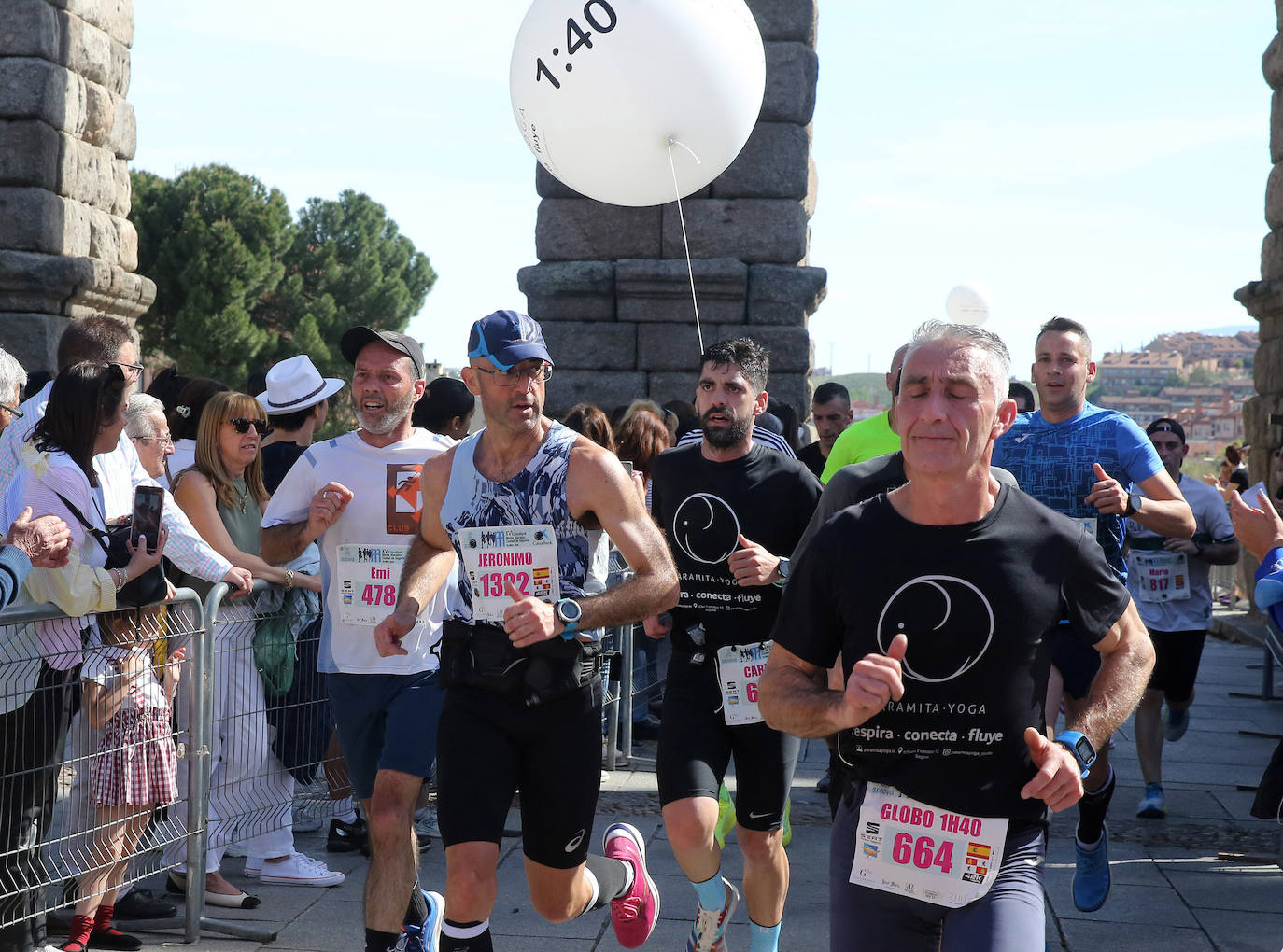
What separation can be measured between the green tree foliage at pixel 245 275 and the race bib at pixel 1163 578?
41.8m

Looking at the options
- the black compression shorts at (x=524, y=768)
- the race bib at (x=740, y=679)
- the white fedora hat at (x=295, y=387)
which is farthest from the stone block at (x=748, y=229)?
the black compression shorts at (x=524, y=768)

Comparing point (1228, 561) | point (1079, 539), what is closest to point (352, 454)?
point (1079, 539)

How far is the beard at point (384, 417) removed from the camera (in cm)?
479

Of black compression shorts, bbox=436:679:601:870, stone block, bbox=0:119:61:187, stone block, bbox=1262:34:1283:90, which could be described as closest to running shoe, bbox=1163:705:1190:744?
black compression shorts, bbox=436:679:601:870

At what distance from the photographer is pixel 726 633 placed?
182 inches

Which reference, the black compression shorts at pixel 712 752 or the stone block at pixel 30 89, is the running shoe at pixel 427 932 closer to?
the black compression shorts at pixel 712 752

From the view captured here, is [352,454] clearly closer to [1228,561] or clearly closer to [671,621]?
[671,621]

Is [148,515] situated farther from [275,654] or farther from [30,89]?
[30,89]

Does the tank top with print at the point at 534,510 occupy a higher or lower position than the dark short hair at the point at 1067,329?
lower

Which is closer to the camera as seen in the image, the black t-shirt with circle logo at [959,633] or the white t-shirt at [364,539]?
the black t-shirt with circle logo at [959,633]

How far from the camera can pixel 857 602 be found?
2.71 m

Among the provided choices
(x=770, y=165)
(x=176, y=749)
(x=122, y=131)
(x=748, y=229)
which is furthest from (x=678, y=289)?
(x=176, y=749)

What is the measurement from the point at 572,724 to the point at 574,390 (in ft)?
21.2

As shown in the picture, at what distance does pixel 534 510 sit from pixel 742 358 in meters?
1.42
